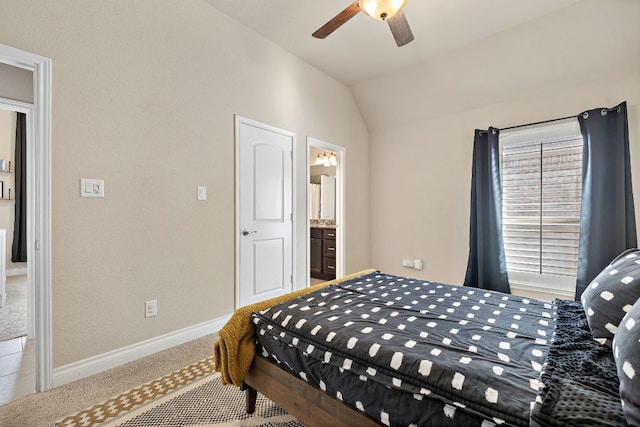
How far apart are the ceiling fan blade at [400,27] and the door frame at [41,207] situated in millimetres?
2187

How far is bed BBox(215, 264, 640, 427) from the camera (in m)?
0.86

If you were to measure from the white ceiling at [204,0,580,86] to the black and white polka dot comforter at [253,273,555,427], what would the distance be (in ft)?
7.85

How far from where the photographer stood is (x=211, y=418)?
1.56 meters

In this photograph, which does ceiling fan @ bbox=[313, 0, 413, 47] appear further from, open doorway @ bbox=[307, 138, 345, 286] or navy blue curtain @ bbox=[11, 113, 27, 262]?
navy blue curtain @ bbox=[11, 113, 27, 262]

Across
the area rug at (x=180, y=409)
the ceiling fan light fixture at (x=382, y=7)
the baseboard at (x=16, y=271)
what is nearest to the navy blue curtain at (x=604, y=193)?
the ceiling fan light fixture at (x=382, y=7)

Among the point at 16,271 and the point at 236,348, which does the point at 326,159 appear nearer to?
the point at 236,348

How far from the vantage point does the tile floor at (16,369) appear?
1812 millimetres

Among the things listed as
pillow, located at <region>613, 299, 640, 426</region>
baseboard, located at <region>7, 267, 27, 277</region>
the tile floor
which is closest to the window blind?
pillow, located at <region>613, 299, 640, 426</region>

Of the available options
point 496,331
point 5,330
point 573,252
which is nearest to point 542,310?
point 496,331

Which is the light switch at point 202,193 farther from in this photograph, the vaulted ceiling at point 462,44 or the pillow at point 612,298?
the pillow at point 612,298

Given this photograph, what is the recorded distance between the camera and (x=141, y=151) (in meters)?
Result: 2.25

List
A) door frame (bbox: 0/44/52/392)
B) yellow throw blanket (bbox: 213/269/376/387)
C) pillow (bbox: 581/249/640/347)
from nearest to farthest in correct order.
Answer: pillow (bbox: 581/249/640/347)
yellow throw blanket (bbox: 213/269/376/387)
door frame (bbox: 0/44/52/392)

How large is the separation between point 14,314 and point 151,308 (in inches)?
82.1

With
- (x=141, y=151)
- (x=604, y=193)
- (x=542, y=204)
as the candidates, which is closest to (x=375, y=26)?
(x=141, y=151)
